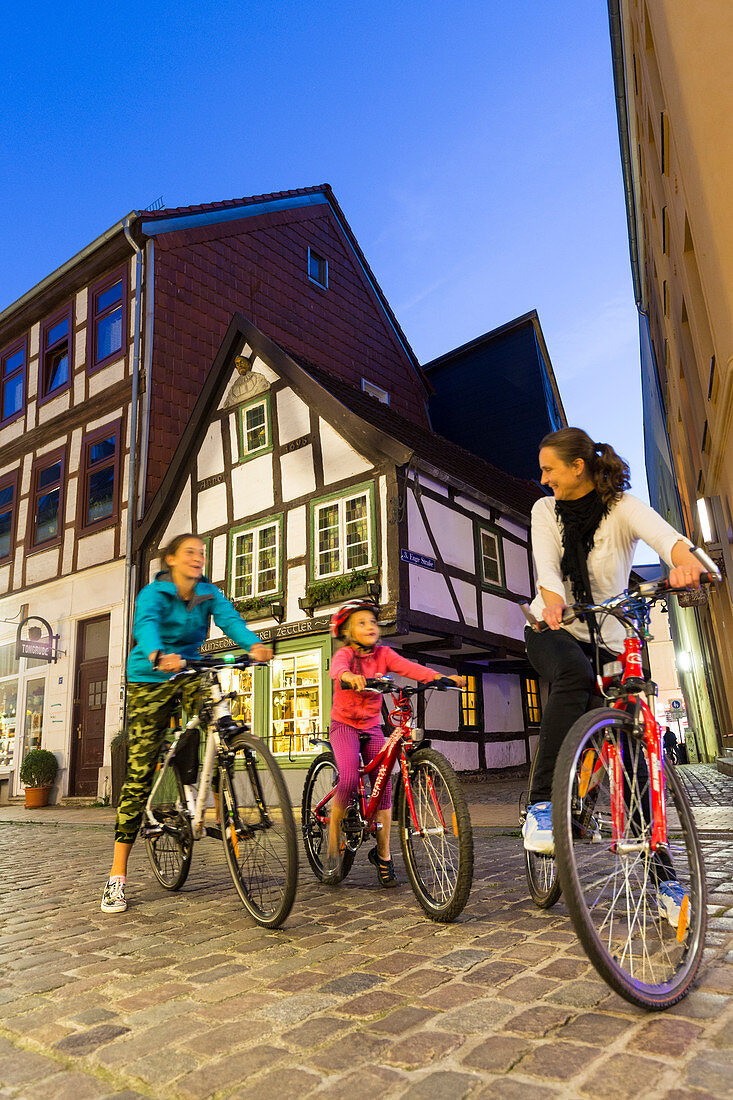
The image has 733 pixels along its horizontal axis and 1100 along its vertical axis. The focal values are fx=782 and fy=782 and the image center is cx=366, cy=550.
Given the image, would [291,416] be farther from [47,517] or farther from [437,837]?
[437,837]

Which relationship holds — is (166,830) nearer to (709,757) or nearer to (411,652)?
(411,652)

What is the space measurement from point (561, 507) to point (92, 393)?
15390mm

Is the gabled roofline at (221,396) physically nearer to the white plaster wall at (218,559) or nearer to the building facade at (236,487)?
the building facade at (236,487)

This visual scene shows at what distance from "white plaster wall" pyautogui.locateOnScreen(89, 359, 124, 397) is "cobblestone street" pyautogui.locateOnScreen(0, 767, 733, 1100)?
44.9 ft

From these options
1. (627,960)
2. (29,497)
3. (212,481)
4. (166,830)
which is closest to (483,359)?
(212,481)

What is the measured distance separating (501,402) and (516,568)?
676cm

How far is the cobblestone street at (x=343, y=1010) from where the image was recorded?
1.70 m

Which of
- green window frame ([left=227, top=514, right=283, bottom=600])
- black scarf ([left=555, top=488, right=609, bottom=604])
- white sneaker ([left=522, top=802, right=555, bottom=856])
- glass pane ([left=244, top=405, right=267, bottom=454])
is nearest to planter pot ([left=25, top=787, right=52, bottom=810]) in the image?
green window frame ([left=227, top=514, right=283, bottom=600])

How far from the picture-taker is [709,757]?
2144 centimetres

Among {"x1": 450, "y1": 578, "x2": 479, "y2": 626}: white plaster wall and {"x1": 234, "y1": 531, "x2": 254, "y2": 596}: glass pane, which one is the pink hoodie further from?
{"x1": 234, "y1": 531, "x2": 254, "y2": 596}: glass pane

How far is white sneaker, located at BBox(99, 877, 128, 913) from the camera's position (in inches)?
149

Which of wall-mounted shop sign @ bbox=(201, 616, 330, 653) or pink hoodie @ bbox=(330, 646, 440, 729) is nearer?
pink hoodie @ bbox=(330, 646, 440, 729)

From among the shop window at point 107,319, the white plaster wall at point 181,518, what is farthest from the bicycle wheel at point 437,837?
the shop window at point 107,319

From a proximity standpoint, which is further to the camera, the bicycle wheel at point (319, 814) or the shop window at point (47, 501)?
the shop window at point (47, 501)
